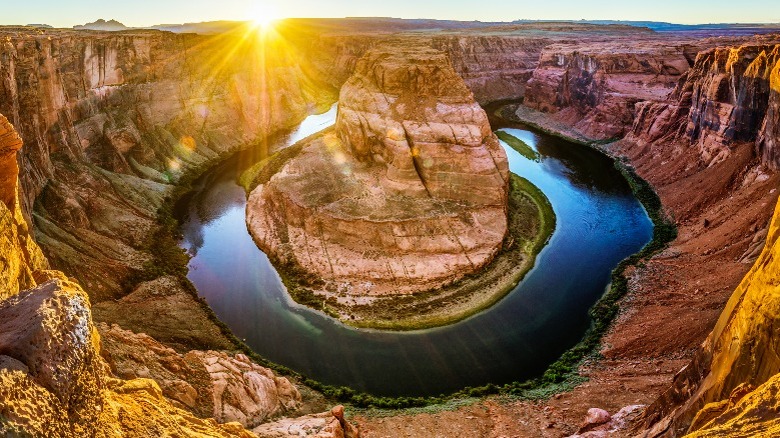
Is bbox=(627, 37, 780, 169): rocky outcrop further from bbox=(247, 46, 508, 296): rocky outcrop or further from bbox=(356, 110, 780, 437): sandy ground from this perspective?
bbox=(247, 46, 508, 296): rocky outcrop

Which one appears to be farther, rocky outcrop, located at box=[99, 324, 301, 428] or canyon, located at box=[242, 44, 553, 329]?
canyon, located at box=[242, 44, 553, 329]

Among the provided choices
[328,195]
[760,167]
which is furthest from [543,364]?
[760,167]

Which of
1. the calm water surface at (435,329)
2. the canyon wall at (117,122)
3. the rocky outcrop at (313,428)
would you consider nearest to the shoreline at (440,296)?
the calm water surface at (435,329)

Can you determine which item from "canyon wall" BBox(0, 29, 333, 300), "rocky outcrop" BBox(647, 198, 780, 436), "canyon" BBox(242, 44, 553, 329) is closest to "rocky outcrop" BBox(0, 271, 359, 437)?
"rocky outcrop" BBox(647, 198, 780, 436)

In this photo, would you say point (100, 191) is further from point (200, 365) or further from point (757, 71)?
point (757, 71)

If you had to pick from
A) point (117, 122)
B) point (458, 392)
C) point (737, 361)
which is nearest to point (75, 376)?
point (737, 361)

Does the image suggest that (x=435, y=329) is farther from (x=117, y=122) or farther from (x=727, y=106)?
(x=117, y=122)
